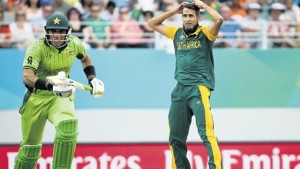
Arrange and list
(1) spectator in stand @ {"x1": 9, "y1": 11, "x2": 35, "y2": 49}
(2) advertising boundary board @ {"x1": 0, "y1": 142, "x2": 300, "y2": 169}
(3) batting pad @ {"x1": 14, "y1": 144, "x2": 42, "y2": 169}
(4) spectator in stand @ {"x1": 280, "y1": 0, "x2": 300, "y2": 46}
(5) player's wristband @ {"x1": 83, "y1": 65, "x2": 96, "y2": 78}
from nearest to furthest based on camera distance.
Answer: (3) batting pad @ {"x1": 14, "y1": 144, "x2": 42, "y2": 169}
(5) player's wristband @ {"x1": 83, "y1": 65, "x2": 96, "y2": 78}
(2) advertising boundary board @ {"x1": 0, "y1": 142, "x2": 300, "y2": 169}
(1) spectator in stand @ {"x1": 9, "y1": 11, "x2": 35, "y2": 49}
(4) spectator in stand @ {"x1": 280, "y1": 0, "x2": 300, "y2": 46}

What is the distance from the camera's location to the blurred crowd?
46.5 ft

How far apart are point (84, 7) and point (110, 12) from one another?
16.5 inches

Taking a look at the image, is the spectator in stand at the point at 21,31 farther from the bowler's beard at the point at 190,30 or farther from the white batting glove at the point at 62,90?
the bowler's beard at the point at 190,30

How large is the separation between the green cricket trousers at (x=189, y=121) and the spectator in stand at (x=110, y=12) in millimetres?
5481

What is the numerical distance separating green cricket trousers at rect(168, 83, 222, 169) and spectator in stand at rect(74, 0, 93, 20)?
5.54 meters

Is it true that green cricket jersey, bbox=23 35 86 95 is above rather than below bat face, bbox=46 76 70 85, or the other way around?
above

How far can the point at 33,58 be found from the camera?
30.9ft

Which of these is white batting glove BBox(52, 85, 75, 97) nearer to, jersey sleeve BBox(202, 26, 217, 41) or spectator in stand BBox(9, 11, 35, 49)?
jersey sleeve BBox(202, 26, 217, 41)

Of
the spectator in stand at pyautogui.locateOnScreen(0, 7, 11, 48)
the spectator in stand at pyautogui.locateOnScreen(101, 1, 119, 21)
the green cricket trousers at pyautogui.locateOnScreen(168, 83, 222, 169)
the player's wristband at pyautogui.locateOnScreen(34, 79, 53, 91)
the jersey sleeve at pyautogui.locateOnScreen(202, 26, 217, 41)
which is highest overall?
the spectator in stand at pyautogui.locateOnScreen(101, 1, 119, 21)

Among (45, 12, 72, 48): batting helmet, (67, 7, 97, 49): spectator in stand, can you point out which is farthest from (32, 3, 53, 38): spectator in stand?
(45, 12, 72, 48): batting helmet

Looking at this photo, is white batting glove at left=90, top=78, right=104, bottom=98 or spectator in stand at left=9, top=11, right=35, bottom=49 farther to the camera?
spectator in stand at left=9, top=11, right=35, bottom=49

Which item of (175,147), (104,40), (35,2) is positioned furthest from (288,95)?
(175,147)

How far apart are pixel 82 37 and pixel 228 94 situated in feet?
7.98

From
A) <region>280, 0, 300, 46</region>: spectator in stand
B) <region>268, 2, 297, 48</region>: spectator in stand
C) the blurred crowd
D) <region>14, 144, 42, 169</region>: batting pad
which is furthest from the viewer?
<region>280, 0, 300, 46</region>: spectator in stand
